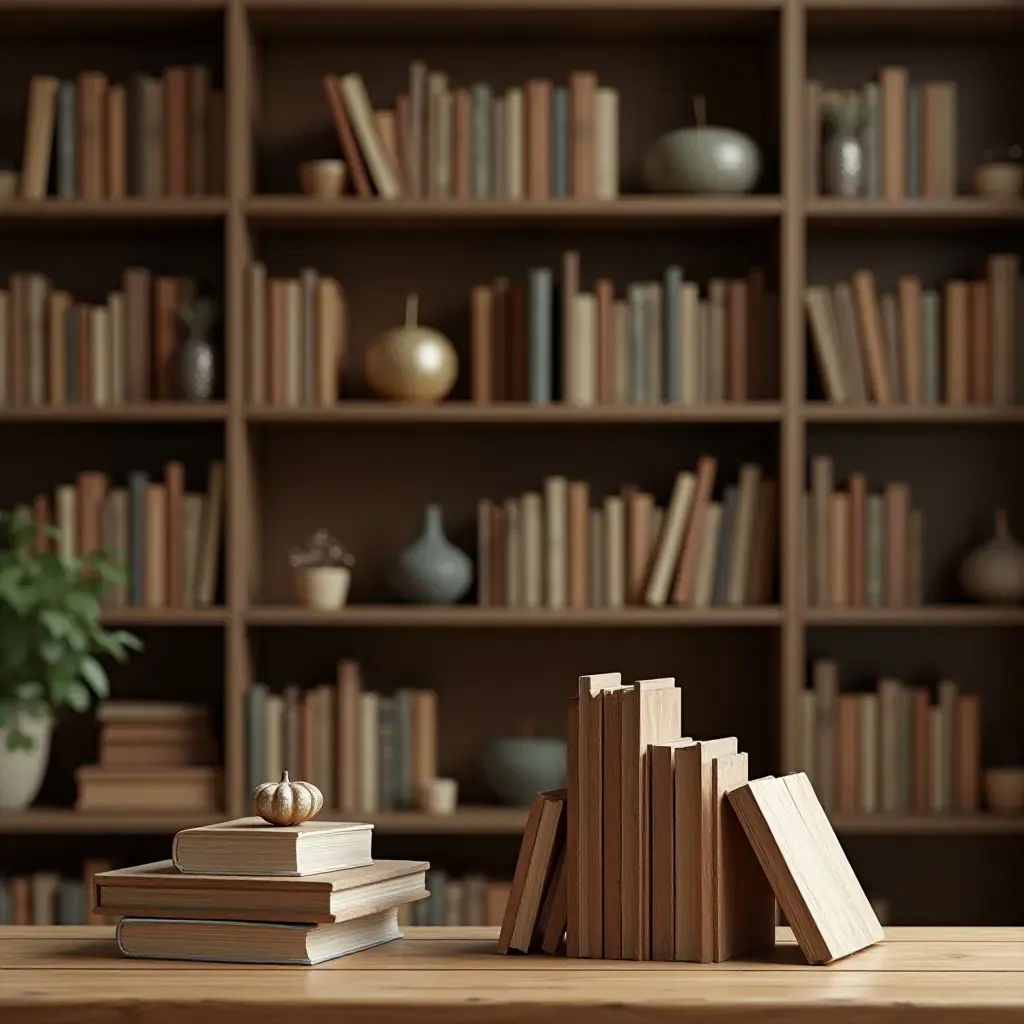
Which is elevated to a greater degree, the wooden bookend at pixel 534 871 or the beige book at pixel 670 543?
the beige book at pixel 670 543

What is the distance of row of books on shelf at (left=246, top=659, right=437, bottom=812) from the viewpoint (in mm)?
3410

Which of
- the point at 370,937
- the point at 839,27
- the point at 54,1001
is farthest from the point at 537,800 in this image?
the point at 839,27

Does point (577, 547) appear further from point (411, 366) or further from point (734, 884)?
point (734, 884)

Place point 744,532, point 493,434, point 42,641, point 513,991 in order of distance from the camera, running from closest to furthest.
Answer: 1. point 513,991
2. point 42,641
3. point 744,532
4. point 493,434

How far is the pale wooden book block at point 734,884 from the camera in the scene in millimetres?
1449

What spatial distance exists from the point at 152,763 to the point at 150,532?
0.49 metres

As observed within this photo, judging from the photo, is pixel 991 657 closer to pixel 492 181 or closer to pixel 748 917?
pixel 492 181

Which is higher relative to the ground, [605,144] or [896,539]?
[605,144]

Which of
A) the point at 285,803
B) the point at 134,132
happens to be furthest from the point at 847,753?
the point at 285,803

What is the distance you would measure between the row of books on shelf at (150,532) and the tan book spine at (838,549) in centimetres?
131

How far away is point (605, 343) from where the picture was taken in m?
3.45

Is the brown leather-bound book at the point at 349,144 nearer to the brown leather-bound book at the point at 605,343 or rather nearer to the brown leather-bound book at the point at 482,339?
the brown leather-bound book at the point at 482,339

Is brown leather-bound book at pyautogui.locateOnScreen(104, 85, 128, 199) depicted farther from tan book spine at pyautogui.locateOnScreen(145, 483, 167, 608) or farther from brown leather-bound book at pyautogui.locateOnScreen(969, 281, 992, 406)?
brown leather-bound book at pyautogui.locateOnScreen(969, 281, 992, 406)

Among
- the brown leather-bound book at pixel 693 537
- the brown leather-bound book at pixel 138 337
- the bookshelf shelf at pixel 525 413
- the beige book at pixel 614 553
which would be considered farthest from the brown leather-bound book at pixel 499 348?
the brown leather-bound book at pixel 138 337
